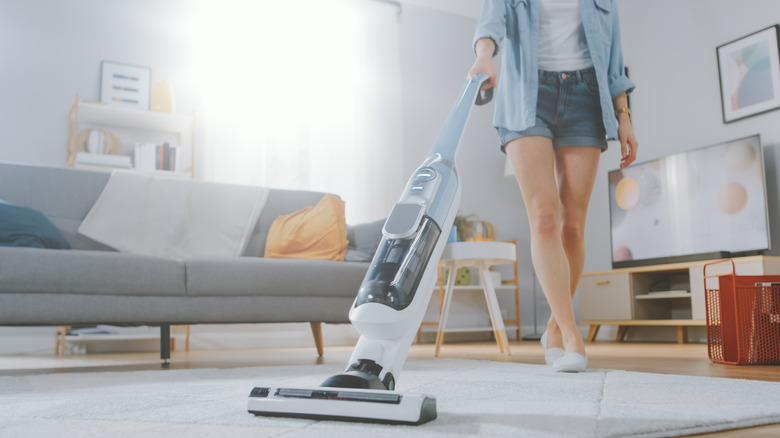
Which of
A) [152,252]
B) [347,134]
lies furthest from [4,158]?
[347,134]

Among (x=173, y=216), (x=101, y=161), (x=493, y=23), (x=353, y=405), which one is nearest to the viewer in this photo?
(x=353, y=405)

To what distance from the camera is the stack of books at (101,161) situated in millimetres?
3596

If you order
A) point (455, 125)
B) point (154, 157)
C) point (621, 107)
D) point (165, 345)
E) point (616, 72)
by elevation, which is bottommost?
point (165, 345)

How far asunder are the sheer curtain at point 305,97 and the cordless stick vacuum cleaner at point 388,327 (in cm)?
344

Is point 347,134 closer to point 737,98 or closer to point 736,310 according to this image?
point 737,98

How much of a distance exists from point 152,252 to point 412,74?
116 inches

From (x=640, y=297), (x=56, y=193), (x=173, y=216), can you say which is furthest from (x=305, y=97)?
(x=640, y=297)

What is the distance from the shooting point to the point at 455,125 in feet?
3.43

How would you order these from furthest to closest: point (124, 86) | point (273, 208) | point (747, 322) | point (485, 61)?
point (124, 86), point (273, 208), point (747, 322), point (485, 61)

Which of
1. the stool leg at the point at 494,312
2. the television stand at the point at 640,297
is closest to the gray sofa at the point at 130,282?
the stool leg at the point at 494,312

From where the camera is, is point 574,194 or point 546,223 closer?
point 546,223

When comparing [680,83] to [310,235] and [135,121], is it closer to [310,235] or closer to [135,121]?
[310,235]

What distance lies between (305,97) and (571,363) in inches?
132

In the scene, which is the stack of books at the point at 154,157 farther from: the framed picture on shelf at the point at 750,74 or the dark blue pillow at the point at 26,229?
the framed picture on shelf at the point at 750,74
